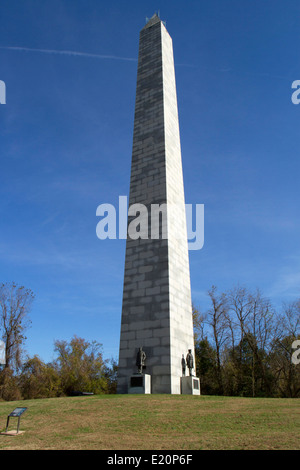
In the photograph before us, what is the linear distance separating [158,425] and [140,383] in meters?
6.79

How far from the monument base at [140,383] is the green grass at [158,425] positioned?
2585mm

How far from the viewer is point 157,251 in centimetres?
1866

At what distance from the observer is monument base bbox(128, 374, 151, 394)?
15.7 metres

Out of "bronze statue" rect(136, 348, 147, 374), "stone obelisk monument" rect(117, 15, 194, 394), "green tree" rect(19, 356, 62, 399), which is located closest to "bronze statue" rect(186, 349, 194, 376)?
"stone obelisk monument" rect(117, 15, 194, 394)

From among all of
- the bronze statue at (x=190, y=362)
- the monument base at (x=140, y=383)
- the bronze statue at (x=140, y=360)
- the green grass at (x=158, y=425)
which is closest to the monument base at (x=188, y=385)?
the bronze statue at (x=190, y=362)

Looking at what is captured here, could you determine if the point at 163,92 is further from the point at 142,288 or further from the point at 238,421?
the point at 238,421

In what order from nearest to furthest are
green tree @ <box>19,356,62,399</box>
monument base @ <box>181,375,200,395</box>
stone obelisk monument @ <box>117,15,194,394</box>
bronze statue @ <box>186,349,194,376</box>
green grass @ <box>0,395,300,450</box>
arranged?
green grass @ <box>0,395,300,450</box> → monument base @ <box>181,375,200,395</box> → stone obelisk monument @ <box>117,15,194,394</box> → bronze statue @ <box>186,349,194,376</box> → green tree @ <box>19,356,62,399</box>

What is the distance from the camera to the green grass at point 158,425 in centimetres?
755

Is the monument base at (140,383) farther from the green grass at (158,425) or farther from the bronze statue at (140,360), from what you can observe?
the green grass at (158,425)

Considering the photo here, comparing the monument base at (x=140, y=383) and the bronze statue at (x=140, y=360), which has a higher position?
the bronze statue at (x=140, y=360)

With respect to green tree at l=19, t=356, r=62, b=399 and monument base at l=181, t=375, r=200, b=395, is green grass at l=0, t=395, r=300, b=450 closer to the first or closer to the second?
monument base at l=181, t=375, r=200, b=395

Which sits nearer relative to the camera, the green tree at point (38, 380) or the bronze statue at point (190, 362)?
the bronze statue at point (190, 362)

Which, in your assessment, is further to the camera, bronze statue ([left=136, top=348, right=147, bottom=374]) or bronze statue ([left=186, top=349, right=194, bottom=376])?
bronze statue ([left=186, top=349, right=194, bottom=376])

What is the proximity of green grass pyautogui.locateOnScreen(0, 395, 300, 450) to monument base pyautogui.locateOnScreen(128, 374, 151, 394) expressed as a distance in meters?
2.58
